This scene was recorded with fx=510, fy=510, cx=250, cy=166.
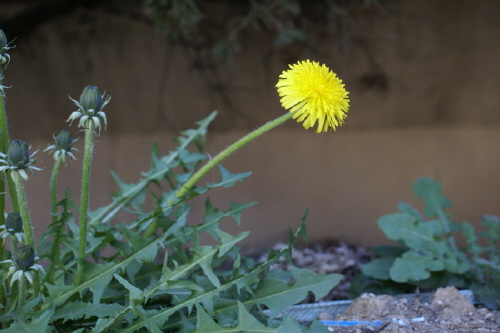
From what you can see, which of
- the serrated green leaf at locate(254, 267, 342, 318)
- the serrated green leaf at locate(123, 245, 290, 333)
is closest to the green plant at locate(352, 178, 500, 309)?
the serrated green leaf at locate(254, 267, 342, 318)

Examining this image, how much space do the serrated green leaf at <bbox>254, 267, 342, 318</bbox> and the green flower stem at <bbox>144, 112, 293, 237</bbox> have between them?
362 mm

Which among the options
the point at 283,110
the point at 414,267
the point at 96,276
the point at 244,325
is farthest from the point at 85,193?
the point at 283,110

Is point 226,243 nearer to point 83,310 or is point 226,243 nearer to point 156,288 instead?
point 156,288

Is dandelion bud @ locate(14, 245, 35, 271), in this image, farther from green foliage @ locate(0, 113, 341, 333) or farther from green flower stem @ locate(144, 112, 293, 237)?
green flower stem @ locate(144, 112, 293, 237)

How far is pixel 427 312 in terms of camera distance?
1611 millimetres

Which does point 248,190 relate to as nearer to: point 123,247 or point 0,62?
point 123,247

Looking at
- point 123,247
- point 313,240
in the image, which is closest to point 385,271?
point 123,247

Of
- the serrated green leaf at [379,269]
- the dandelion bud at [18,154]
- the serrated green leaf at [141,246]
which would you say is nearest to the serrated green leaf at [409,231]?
the serrated green leaf at [379,269]

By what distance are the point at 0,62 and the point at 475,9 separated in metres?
2.93

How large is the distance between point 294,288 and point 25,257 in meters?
0.73

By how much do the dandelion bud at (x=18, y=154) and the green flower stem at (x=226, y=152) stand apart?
0.46m

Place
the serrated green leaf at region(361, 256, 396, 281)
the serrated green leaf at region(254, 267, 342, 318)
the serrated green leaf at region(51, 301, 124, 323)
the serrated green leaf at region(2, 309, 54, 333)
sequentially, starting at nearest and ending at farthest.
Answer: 1. the serrated green leaf at region(2, 309, 54, 333)
2. the serrated green leaf at region(51, 301, 124, 323)
3. the serrated green leaf at region(254, 267, 342, 318)
4. the serrated green leaf at region(361, 256, 396, 281)

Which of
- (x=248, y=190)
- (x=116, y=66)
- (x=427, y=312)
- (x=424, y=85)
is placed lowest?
(x=427, y=312)

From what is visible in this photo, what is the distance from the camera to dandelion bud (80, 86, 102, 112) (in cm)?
114
